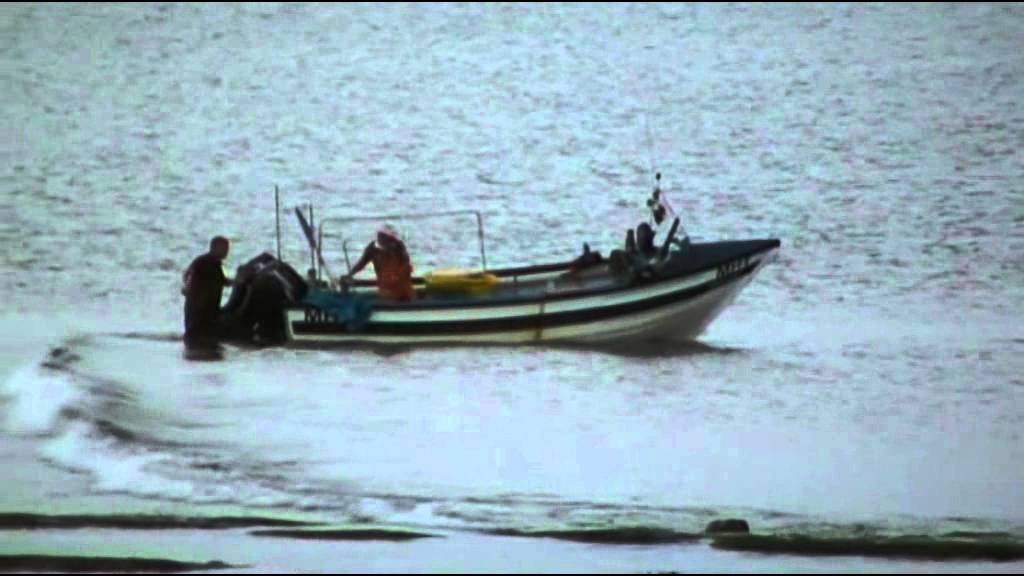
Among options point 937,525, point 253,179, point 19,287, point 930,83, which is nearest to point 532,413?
point 937,525

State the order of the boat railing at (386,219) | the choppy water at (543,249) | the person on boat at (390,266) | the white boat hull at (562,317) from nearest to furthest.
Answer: the choppy water at (543,249)
the white boat hull at (562,317)
the person on boat at (390,266)
the boat railing at (386,219)

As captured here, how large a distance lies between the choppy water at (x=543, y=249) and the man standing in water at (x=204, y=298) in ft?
1.74

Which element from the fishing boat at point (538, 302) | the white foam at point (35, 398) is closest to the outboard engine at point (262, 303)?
the fishing boat at point (538, 302)

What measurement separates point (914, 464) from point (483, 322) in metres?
8.08

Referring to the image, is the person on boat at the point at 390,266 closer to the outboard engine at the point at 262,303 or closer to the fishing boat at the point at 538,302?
the fishing boat at the point at 538,302

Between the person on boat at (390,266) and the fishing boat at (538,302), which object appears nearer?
the fishing boat at (538,302)

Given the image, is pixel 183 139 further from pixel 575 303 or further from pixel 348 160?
pixel 575 303

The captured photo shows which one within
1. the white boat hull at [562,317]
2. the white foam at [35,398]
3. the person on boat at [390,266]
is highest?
the person on boat at [390,266]

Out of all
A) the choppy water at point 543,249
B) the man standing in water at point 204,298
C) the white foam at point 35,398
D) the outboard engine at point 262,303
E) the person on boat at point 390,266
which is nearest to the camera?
the choppy water at point 543,249

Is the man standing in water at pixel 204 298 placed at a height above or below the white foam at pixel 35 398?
above

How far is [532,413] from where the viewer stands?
24906 mm

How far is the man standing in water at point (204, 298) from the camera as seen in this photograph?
1163 inches

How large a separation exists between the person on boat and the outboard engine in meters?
0.57

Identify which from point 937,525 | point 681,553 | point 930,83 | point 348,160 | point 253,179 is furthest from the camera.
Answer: point 930,83
